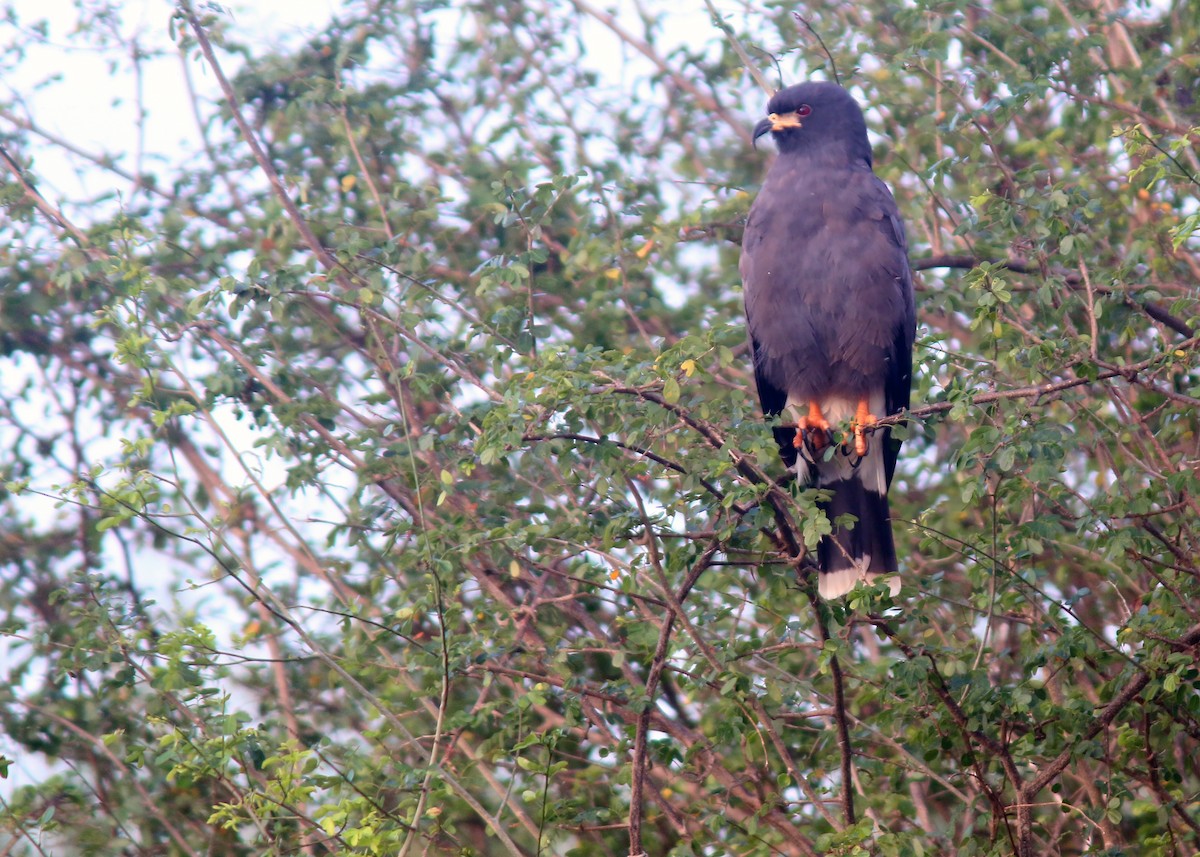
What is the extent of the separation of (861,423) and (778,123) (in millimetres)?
1192

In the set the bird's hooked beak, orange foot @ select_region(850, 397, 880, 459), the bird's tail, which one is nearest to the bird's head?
the bird's hooked beak

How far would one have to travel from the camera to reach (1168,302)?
4480 mm

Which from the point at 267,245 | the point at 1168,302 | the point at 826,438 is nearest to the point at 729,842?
the point at 826,438

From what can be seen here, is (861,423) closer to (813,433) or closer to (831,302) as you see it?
(813,433)

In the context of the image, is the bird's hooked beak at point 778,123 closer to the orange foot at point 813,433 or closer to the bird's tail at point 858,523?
the orange foot at point 813,433

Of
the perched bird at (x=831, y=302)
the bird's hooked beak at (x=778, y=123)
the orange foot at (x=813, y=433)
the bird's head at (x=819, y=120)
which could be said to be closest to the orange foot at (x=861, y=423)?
the perched bird at (x=831, y=302)

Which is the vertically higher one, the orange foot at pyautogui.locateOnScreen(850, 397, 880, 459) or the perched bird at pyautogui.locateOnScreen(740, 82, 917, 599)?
the perched bird at pyautogui.locateOnScreen(740, 82, 917, 599)

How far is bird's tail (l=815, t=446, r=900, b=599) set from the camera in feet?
14.5

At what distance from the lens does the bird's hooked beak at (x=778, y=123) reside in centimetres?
504

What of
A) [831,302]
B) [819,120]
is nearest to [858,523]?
[831,302]

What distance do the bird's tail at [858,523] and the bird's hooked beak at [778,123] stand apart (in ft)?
3.99

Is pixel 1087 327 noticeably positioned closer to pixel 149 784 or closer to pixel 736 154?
pixel 736 154

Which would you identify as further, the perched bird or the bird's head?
the bird's head

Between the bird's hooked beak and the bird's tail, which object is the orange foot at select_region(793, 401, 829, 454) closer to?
the bird's tail
